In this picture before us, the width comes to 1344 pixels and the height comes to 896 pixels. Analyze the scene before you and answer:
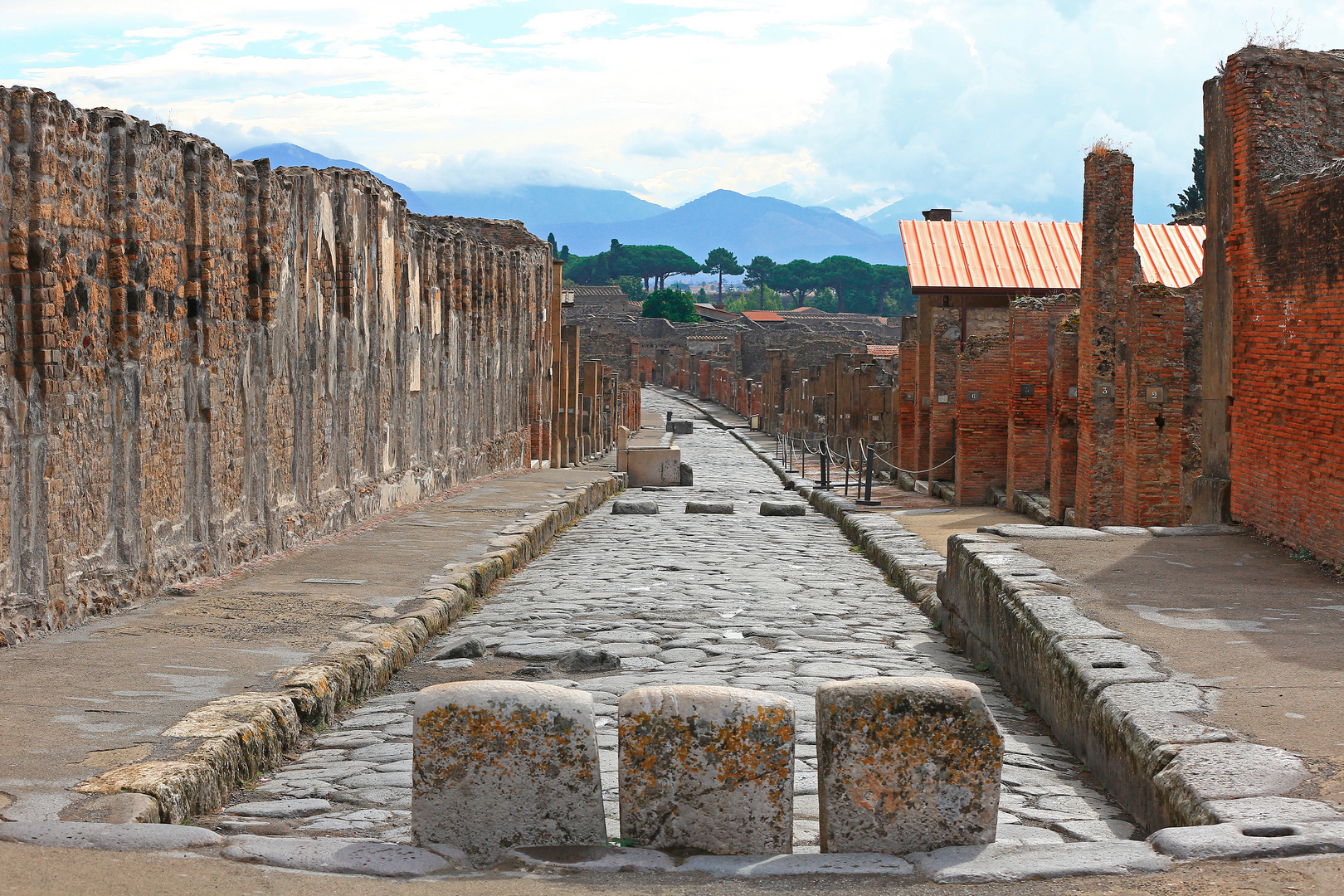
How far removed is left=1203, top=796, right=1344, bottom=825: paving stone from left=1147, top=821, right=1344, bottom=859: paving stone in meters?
0.03

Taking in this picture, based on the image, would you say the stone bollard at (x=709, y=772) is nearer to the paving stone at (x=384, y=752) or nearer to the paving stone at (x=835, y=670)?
the paving stone at (x=384, y=752)

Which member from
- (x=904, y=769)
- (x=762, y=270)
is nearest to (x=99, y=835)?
(x=904, y=769)

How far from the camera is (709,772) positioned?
3.68 metres

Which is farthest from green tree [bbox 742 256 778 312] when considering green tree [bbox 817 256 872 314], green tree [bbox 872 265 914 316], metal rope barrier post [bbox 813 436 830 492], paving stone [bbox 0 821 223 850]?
paving stone [bbox 0 821 223 850]

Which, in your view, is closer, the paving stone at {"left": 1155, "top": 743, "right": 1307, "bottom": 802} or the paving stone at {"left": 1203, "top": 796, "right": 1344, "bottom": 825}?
the paving stone at {"left": 1203, "top": 796, "right": 1344, "bottom": 825}

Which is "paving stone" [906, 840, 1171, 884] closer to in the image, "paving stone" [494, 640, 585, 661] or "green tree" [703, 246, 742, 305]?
"paving stone" [494, 640, 585, 661]

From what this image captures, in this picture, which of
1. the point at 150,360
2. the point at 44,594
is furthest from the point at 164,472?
the point at 44,594

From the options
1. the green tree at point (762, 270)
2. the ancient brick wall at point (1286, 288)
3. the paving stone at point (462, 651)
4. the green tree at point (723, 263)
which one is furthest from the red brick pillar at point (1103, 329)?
the green tree at point (723, 263)

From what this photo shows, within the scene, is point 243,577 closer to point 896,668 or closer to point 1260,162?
point 896,668

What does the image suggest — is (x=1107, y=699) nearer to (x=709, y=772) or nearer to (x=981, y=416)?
(x=709, y=772)

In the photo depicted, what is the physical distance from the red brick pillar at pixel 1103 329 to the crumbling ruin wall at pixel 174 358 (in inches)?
287

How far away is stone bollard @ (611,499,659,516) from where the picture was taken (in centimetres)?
1719

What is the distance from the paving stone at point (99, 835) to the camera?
3459mm

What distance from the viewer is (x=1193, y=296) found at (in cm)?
1459
